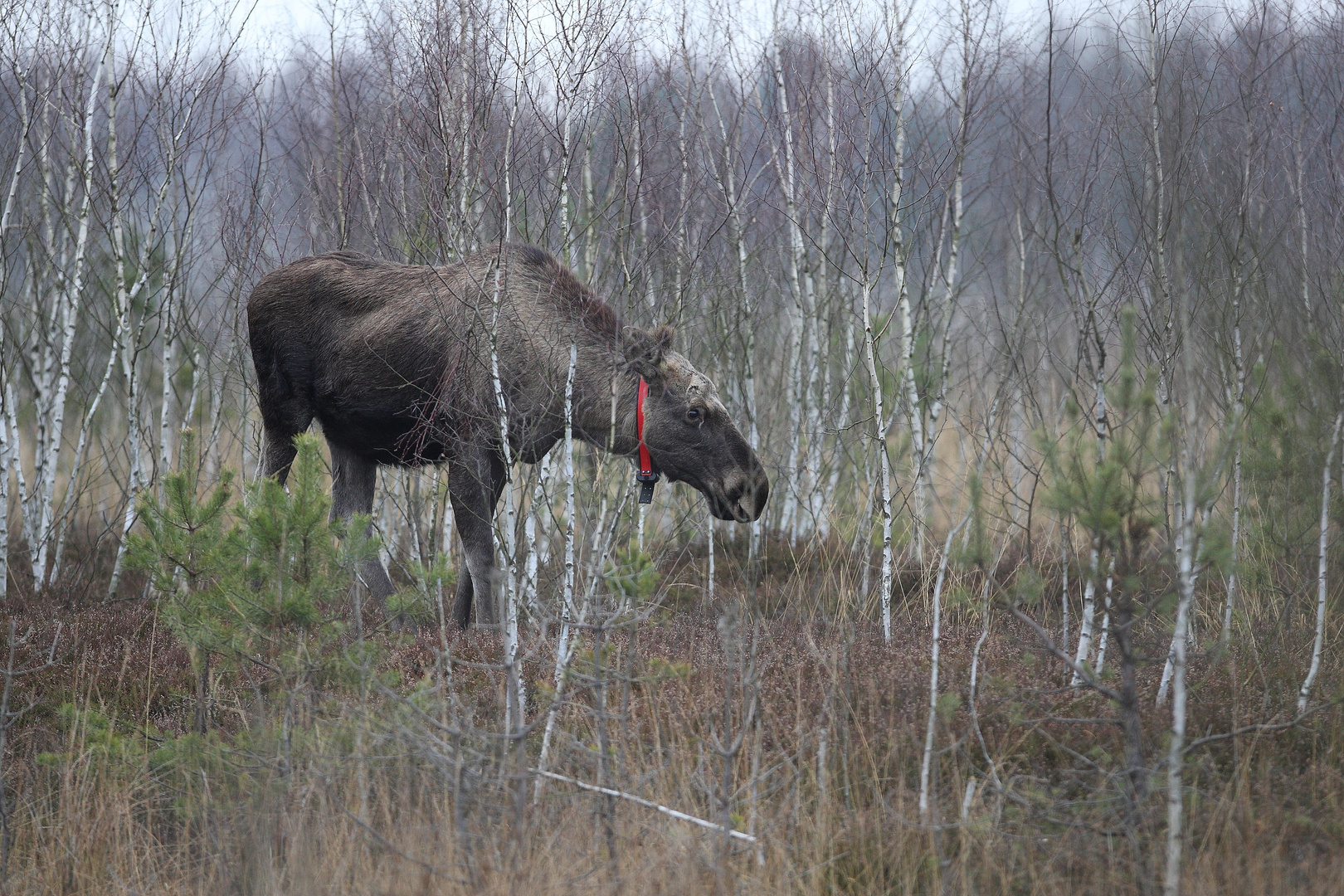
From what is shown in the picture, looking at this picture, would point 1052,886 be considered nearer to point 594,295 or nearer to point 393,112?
point 594,295

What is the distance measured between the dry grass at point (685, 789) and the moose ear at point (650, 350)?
1630 millimetres

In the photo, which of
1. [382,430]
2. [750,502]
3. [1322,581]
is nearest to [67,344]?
[382,430]

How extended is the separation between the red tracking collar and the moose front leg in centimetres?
80

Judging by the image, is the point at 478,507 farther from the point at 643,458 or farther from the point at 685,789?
the point at 685,789

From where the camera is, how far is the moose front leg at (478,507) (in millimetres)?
5781

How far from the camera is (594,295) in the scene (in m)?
5.63

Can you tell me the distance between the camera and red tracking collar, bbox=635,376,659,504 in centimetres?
590

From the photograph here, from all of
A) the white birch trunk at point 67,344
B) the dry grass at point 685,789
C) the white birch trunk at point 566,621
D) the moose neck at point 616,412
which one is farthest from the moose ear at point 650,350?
the white birch trunk at point 67,344

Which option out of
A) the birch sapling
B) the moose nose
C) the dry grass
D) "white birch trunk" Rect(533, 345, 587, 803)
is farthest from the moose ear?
the birch sapling

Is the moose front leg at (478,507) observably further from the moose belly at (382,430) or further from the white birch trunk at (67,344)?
the white birch trunk at (67,344)

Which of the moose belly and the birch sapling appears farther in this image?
the moose belly

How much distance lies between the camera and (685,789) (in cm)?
365

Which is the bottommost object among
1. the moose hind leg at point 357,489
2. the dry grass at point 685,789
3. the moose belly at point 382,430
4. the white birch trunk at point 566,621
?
the dry grass at point 685,789

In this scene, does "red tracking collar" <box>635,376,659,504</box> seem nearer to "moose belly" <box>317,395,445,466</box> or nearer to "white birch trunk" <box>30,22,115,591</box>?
"moose belly" <box>317,395,445,466</box>
